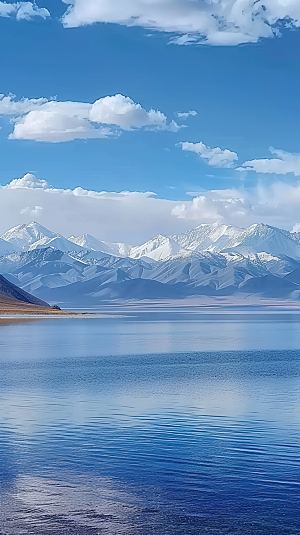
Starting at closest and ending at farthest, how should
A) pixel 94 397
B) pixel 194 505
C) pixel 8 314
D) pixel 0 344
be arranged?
pixel 194 505, pixel 94 397, pixel 0 344, pixel 8 314

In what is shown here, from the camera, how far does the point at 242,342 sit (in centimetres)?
8912

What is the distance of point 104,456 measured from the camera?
24.1 metres

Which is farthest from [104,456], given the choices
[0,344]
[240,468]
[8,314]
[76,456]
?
[8,314]

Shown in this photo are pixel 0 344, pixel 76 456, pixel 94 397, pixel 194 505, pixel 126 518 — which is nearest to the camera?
pixel 126 518

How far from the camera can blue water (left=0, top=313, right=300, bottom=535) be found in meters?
17.4

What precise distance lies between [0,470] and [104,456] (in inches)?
148

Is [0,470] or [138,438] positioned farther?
[138,438]

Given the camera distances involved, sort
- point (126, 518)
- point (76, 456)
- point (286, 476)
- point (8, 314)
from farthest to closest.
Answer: point (8, 314), point (76, 456), point (286, 476), point (126, 518)

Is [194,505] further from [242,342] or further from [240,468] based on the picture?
[242,342]

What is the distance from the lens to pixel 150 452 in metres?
24.7

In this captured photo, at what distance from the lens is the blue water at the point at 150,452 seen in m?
17.4

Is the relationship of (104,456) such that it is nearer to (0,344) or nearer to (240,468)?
(240,468)

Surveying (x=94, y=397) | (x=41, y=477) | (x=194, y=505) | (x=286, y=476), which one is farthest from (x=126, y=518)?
(x=94, y=397)

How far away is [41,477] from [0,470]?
1.66m
